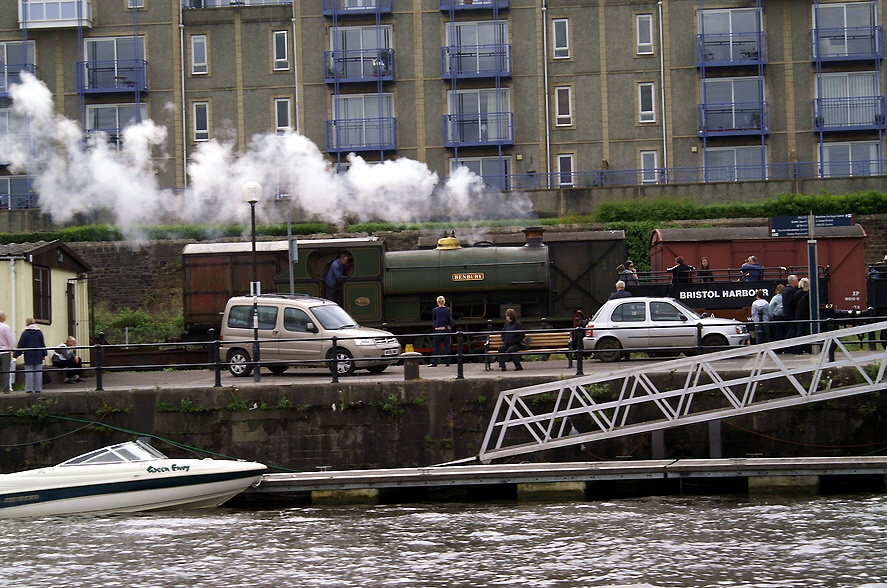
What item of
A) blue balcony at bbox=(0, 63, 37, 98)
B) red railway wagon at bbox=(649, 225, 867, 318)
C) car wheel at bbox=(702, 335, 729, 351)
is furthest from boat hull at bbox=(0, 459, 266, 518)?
blue balcony at bbox=(0, 63, 37, 98)

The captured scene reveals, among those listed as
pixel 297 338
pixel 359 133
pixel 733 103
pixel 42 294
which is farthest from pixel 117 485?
pixel 733 103

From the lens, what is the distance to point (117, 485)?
1692 cm

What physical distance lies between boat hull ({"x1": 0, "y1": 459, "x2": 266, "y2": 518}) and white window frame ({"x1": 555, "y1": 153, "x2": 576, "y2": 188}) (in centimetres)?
3039

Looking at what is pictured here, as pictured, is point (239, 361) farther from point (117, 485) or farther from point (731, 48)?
point (731, 48)

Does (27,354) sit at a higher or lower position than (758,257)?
lower

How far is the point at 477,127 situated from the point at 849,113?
1472 cm

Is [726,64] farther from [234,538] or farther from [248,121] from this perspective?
[234,538]

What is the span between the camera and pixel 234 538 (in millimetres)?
15430

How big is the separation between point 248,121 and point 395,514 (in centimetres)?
3197

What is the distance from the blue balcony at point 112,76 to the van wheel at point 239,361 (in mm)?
25419

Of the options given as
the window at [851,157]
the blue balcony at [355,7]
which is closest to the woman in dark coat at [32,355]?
the blue balcony at [355,7]

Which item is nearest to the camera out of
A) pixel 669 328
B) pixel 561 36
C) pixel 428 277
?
pixel 669 328

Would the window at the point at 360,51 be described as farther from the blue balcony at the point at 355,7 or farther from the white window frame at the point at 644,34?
the white window frame at the point at 644,34

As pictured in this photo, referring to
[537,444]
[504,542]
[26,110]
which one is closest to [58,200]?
[26,110]
